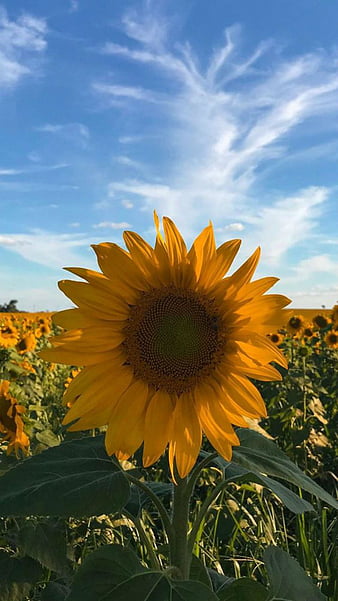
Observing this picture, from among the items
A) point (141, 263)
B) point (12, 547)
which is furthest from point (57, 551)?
point (141, 263)

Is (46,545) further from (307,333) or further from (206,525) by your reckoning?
(307,333)

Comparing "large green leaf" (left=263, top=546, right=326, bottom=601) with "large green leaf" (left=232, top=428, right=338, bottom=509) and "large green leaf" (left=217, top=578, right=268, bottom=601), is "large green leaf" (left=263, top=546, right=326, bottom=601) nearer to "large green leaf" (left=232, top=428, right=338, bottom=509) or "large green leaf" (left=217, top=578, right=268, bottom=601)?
"large green leaf" (left=217, top=578, right=268, bottom=601)

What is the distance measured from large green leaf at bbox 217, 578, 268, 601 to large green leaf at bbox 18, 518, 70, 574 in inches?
22.5

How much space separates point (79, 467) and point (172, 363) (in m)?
0.35

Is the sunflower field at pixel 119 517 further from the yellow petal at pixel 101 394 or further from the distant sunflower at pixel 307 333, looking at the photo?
the distant sunflower at pixel 307 333

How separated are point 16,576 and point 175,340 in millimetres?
929

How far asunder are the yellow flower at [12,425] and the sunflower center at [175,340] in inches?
48.4

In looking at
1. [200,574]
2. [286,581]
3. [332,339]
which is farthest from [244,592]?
[332,339]

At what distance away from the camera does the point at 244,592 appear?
134 cm

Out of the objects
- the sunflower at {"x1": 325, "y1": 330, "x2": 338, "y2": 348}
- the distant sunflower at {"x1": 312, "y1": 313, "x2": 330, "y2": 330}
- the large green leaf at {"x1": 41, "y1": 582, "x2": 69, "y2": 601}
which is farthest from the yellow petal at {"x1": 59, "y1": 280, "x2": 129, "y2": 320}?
the distant sunflower at {"x1": 312, "y1": 313, "x2": 330, "y2": 330}

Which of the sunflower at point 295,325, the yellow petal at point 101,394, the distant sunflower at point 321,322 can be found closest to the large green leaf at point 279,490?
the yellow petal at point 101,394

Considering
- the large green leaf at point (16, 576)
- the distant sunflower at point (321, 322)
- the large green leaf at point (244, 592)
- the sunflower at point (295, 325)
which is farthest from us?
the distant sunflower at point (321, 322)

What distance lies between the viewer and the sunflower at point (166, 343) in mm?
1429

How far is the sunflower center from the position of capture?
1.47m
